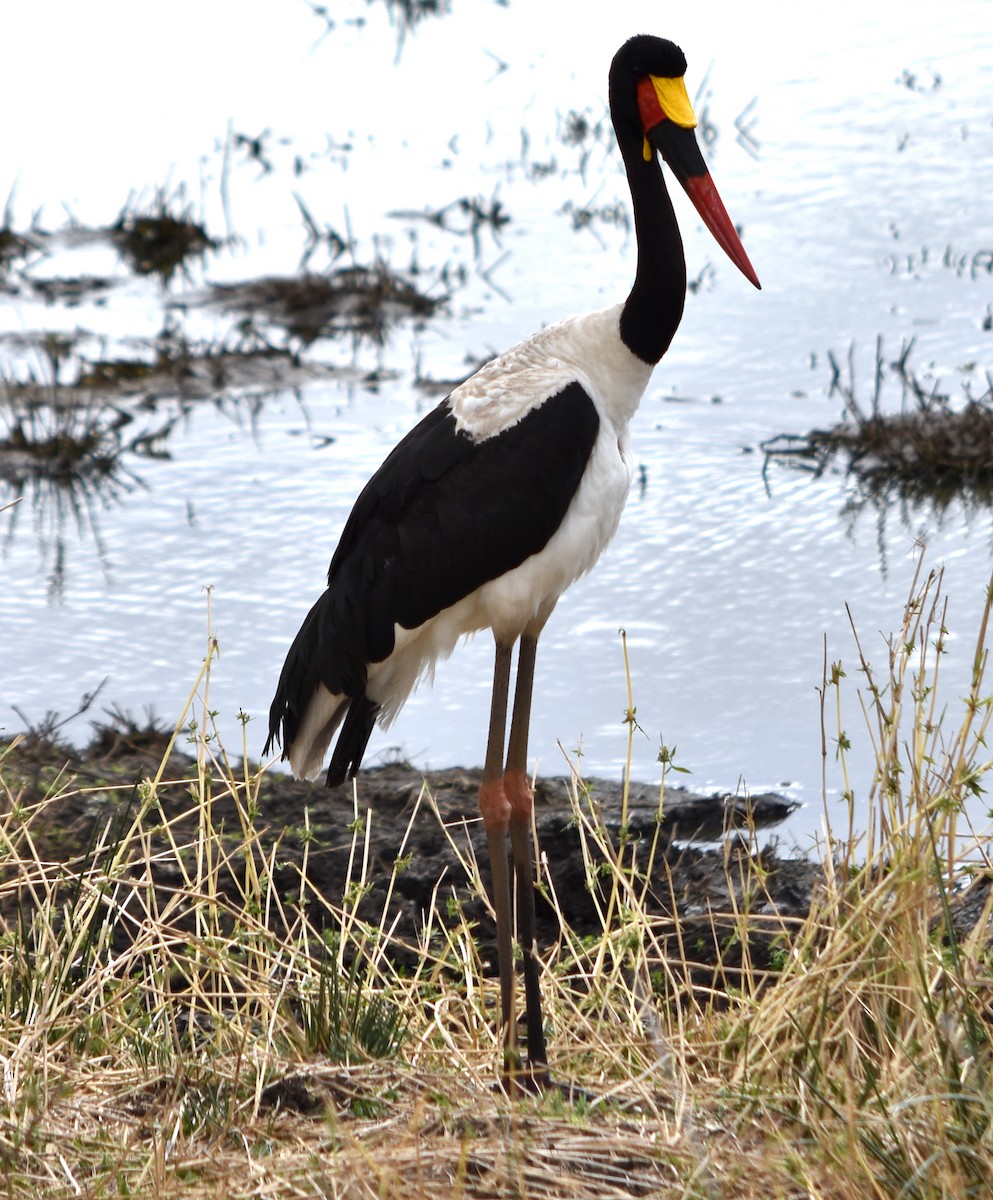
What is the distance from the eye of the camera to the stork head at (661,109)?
3.57 m

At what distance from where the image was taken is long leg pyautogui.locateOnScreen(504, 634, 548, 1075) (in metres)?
3.57

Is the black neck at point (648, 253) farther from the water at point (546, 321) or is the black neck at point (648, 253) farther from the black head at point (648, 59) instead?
the water at point (546, 321)

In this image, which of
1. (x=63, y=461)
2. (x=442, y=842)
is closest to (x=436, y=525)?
(x=442, y=842)

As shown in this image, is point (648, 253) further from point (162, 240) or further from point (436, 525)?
point (162, 240)

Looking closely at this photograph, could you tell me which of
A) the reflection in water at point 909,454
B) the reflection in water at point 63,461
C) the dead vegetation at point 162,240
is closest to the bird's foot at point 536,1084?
the reflection in water at point 909,454

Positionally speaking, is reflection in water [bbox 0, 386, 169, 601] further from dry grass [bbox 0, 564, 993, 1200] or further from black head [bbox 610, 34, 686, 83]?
black head [bbox 610, 34, 686, 83]

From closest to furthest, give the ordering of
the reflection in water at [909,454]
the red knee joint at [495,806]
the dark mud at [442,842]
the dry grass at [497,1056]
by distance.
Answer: the dry grass at [497,1056] → the red knee joint at [495,806] → the dark mud at [442,842] → the reflection in water at [909,454]

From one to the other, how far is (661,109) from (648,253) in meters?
0.28

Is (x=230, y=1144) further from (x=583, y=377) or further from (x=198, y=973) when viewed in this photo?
(x=583, y=377)

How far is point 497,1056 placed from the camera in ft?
11.9

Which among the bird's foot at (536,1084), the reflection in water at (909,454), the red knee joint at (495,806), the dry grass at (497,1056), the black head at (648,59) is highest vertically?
the black head at (648,59)

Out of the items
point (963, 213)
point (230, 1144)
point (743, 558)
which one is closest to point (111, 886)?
point (230, 1144)

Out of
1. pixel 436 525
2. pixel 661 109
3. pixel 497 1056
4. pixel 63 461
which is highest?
pixel 661 109

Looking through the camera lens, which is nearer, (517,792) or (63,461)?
(517,792)
